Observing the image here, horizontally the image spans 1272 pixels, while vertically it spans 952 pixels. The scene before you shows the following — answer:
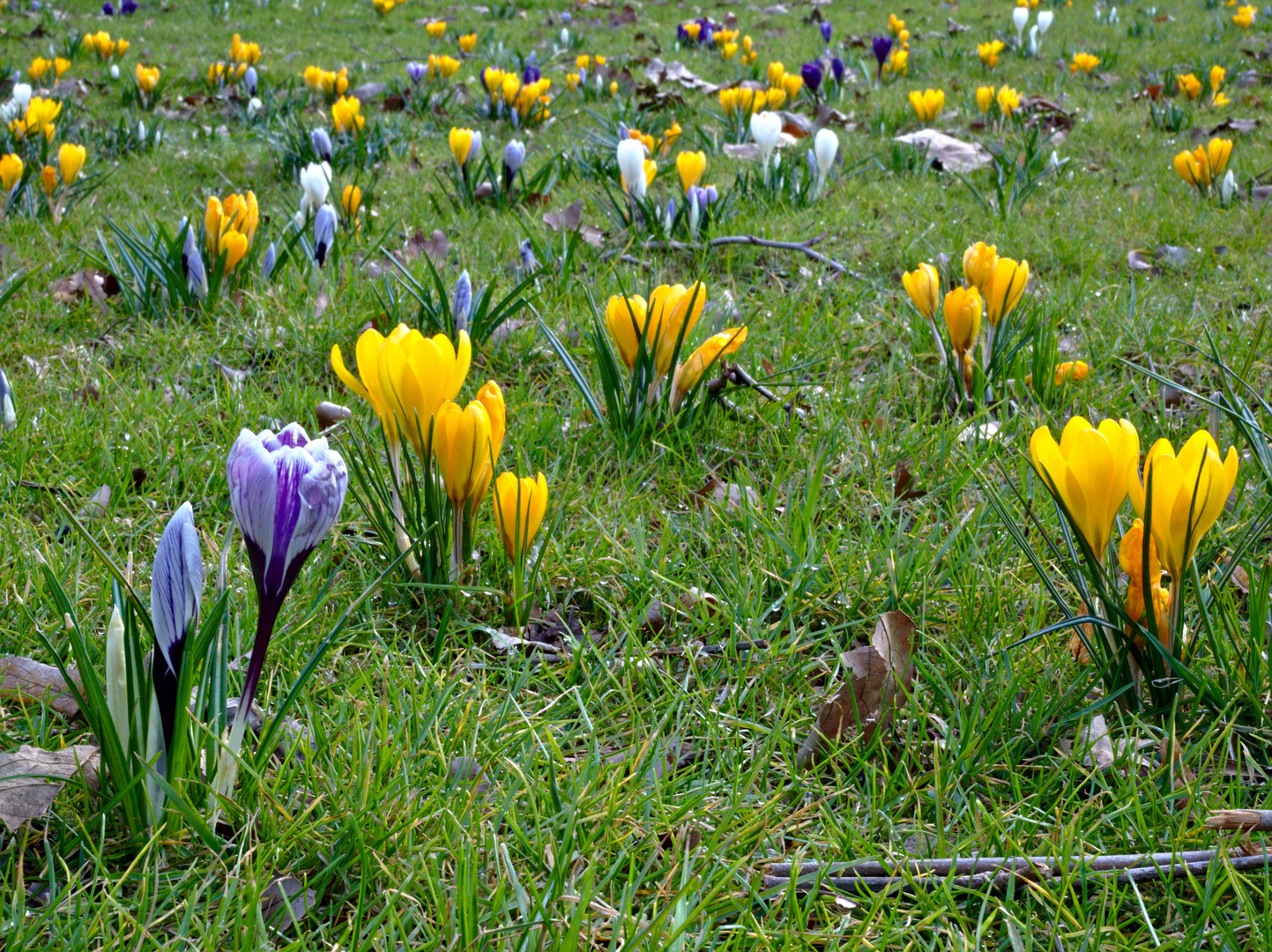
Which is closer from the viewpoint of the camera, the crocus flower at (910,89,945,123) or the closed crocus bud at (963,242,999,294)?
the closed crocus bud at (963,242,999,294)

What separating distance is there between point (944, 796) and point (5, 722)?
1.24 m

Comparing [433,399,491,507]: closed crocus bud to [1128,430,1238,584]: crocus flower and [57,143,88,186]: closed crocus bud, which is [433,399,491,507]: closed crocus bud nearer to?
[1128,430,1238,584]: crocus flower

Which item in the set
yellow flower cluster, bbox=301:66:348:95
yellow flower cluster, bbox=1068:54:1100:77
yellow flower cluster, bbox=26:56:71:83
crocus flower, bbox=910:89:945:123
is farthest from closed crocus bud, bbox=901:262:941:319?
yellow flower cluster, bbox=26:56:71:83

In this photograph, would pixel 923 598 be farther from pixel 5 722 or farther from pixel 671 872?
pixel 5 722

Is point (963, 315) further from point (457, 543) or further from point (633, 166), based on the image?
point (633, 166)

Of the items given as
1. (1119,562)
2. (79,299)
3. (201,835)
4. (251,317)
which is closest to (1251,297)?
(1119,562)

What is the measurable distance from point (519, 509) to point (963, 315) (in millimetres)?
1170

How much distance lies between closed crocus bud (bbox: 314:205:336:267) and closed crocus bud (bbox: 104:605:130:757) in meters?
2.12


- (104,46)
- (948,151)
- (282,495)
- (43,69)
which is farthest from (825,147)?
(104,46)

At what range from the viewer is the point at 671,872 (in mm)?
1092

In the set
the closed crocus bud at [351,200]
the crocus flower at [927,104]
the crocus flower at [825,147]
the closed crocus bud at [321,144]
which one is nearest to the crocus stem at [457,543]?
the closed crocus bud at [351,200]

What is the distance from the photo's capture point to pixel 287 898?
1036mm

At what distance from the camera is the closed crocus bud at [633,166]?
3121 millimetres

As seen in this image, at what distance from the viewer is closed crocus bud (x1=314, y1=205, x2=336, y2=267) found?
9.39 ft
